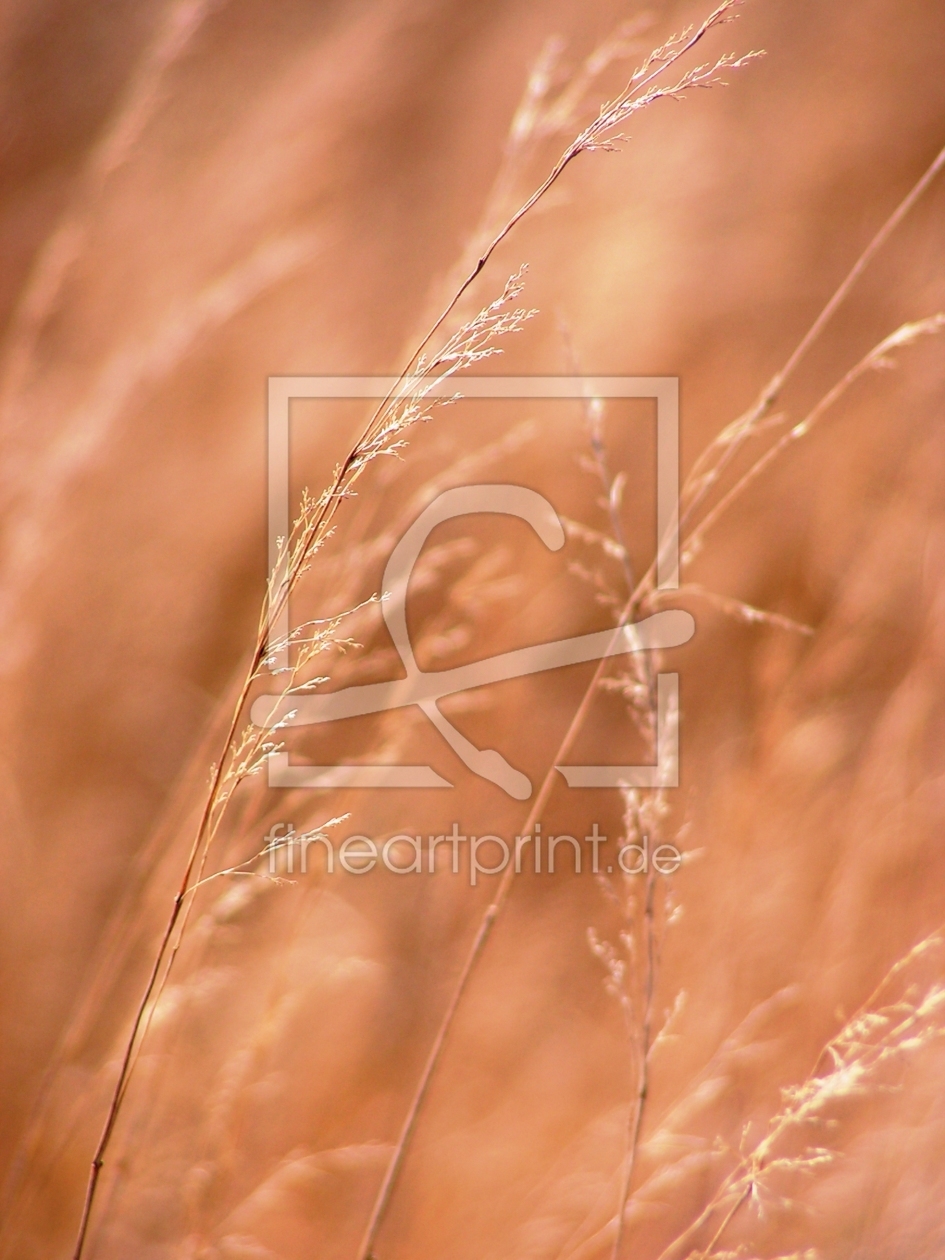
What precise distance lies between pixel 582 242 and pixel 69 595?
1148 millimetres

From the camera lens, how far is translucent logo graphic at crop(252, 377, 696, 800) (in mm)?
1151

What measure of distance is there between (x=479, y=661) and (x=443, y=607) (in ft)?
0.74

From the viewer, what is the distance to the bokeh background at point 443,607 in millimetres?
1013

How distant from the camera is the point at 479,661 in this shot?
1330 mm

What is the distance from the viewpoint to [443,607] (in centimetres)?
153

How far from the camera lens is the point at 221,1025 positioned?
4.04 feet

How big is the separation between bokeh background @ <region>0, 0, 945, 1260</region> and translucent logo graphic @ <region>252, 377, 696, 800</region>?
4 cm

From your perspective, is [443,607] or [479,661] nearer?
[479,661]

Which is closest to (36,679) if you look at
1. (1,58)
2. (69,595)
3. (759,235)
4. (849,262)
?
(69,595)

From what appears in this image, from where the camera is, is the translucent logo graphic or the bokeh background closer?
the bokeh background

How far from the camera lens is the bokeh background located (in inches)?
39.9

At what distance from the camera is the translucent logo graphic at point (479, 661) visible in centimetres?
115

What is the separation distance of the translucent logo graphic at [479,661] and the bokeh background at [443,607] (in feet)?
0.13

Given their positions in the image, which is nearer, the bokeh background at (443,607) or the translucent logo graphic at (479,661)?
the bokeh background at (443,607)
